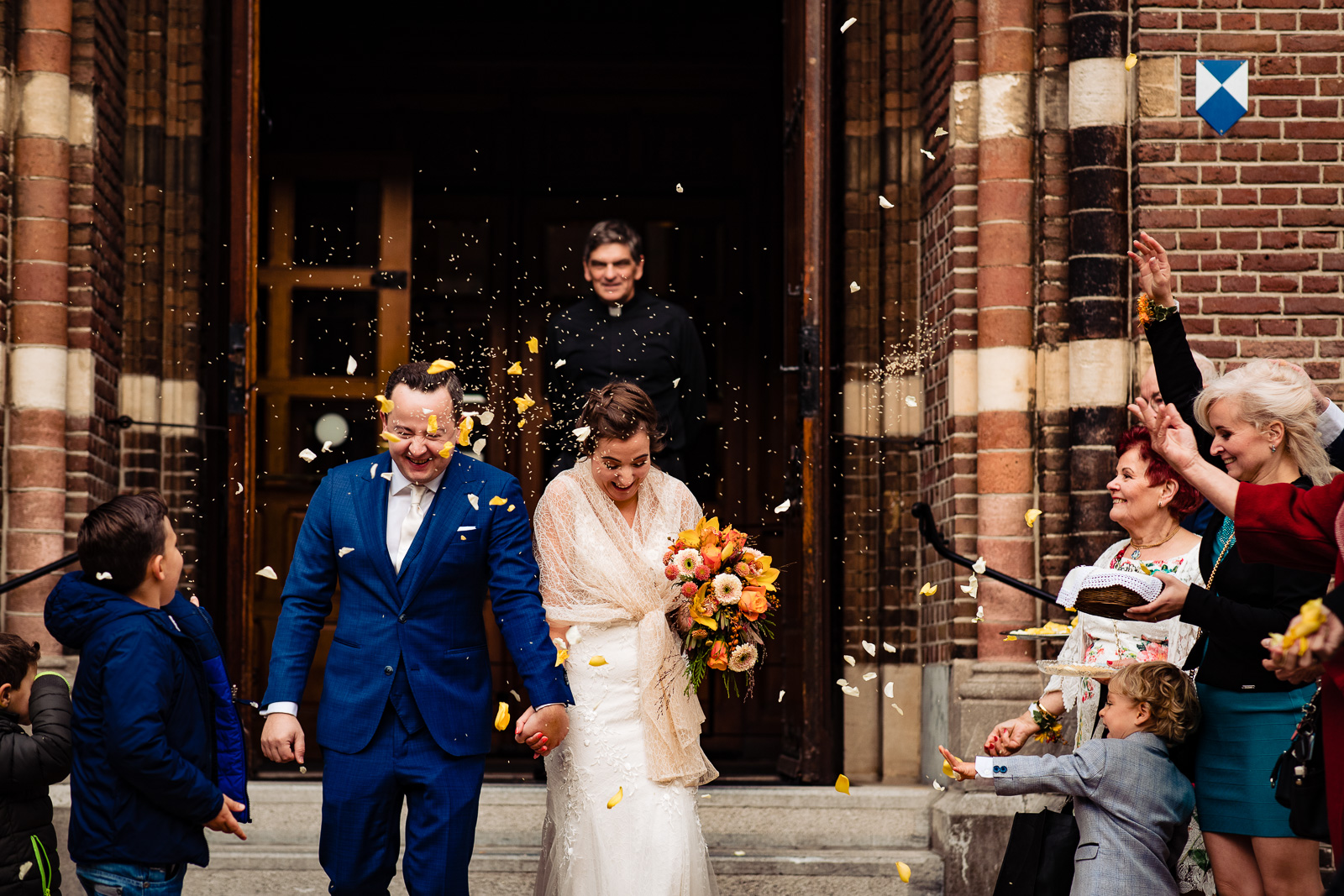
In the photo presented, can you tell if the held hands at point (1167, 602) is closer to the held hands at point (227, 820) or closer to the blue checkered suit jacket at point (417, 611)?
the blue checkered suit jacket at point (417, 611)

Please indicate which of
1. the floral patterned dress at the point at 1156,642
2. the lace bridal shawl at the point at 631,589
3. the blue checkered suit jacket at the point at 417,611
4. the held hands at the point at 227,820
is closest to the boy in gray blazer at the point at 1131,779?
the floral patterned dress at the point at 1156,642

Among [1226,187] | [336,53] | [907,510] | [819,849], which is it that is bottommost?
[819,849]

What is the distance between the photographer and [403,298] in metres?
8.68

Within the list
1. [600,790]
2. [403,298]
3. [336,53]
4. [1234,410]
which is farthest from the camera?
[336,53]

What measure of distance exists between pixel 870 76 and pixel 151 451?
4.05 metres

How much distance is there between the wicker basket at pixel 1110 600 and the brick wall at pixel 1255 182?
2435 millimetres

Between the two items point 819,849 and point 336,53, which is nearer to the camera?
point 819,849

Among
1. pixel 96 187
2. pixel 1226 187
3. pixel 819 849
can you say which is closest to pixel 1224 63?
pixel 1226 187

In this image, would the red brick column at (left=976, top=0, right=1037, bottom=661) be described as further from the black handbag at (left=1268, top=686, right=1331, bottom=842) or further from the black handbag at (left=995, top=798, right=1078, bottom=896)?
the black handbag at (left=1268, top=686, right=1331, bottom=842)

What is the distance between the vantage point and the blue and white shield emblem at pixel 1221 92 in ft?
21.1

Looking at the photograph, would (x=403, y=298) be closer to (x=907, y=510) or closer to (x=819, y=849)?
(x=907, y=510)

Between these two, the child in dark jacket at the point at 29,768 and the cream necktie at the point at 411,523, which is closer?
the child in dark jacket at the point at 29,768

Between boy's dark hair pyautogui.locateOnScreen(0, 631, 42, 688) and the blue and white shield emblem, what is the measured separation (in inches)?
198

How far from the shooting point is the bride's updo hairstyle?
15.9ft
